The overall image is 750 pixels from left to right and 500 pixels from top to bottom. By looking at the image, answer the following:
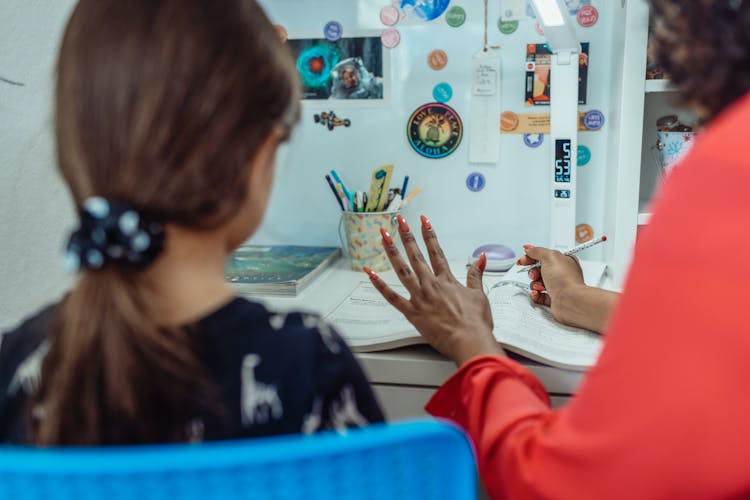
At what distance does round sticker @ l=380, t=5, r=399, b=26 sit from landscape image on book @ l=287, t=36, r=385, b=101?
1.4 inches

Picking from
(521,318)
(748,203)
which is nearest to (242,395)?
(748,203)

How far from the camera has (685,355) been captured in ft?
1.31

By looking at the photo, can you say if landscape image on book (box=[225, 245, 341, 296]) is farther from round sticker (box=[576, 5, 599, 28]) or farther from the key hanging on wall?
round sticker (box=[576, 5, 599, 28])

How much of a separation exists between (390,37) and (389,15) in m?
0.04

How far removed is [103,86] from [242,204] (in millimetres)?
126

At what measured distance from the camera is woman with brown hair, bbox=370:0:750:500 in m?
0.39

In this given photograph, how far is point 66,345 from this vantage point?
47 cm

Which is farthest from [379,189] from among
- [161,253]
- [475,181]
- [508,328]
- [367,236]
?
[161,253]

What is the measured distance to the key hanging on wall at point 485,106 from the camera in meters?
1.23

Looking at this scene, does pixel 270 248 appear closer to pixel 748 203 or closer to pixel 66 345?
pixel 66 345

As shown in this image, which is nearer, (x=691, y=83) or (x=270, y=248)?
(x=691, y=83)

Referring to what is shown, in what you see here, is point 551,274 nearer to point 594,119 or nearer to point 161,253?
point 594,119

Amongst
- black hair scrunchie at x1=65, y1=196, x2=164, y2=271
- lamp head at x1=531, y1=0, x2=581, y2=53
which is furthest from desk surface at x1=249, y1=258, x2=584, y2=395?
lamp head at x1=531, y1=0, x2=581, y2=53

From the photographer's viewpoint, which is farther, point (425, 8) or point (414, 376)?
point (425, 8)
